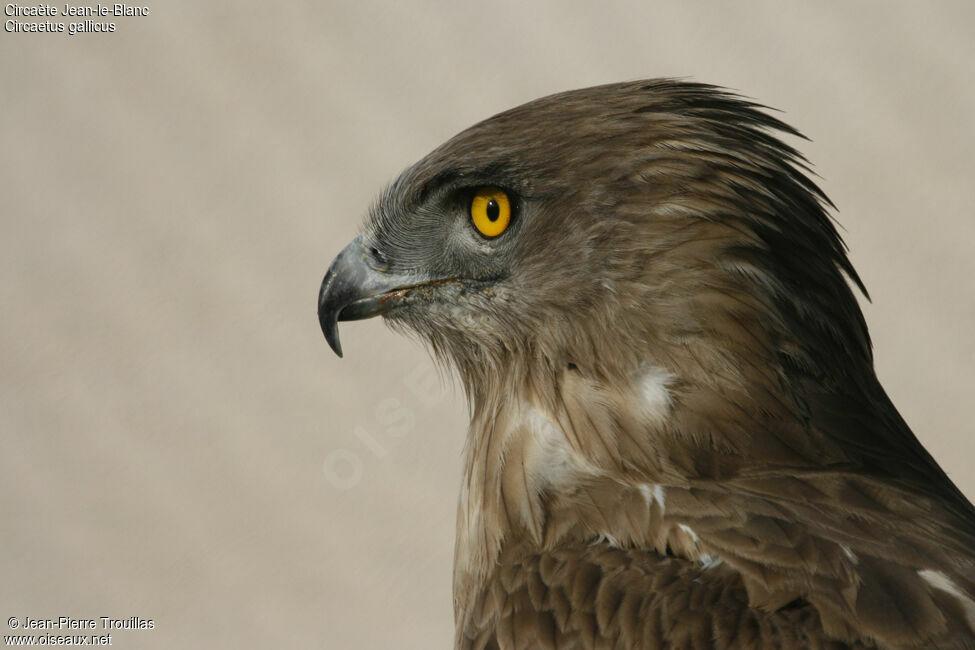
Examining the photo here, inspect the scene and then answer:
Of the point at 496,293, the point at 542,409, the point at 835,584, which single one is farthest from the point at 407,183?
the point at 835,584

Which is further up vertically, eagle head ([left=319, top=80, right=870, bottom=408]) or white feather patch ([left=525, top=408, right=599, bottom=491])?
eagle head ([left=319, top=80, right=870, bottom=408])

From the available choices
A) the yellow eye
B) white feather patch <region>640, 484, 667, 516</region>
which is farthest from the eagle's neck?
the yellow eye

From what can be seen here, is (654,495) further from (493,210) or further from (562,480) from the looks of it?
(493,210)

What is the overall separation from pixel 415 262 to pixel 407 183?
145mm

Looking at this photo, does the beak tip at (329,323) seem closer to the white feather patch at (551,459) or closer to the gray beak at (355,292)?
the gray beak at (355,292)

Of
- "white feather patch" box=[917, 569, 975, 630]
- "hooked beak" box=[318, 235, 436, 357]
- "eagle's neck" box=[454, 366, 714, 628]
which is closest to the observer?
"white feather patch" box=[917, 569, 975, 630]

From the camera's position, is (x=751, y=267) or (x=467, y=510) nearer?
(x=751, y=267)

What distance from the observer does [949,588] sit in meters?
1.15

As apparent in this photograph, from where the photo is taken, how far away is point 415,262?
1740mm

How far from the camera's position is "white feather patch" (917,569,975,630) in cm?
111

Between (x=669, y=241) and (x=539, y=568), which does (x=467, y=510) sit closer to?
(x=539, y=568)

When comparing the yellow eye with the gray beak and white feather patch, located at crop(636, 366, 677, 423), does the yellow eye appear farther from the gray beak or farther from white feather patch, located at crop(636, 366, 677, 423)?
white feather patch, located at crop(636, 366, 677, 423)

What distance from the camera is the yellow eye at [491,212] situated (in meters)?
1.62

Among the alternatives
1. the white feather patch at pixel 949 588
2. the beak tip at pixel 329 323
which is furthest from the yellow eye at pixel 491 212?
the white feather patch at pixel 949 588
